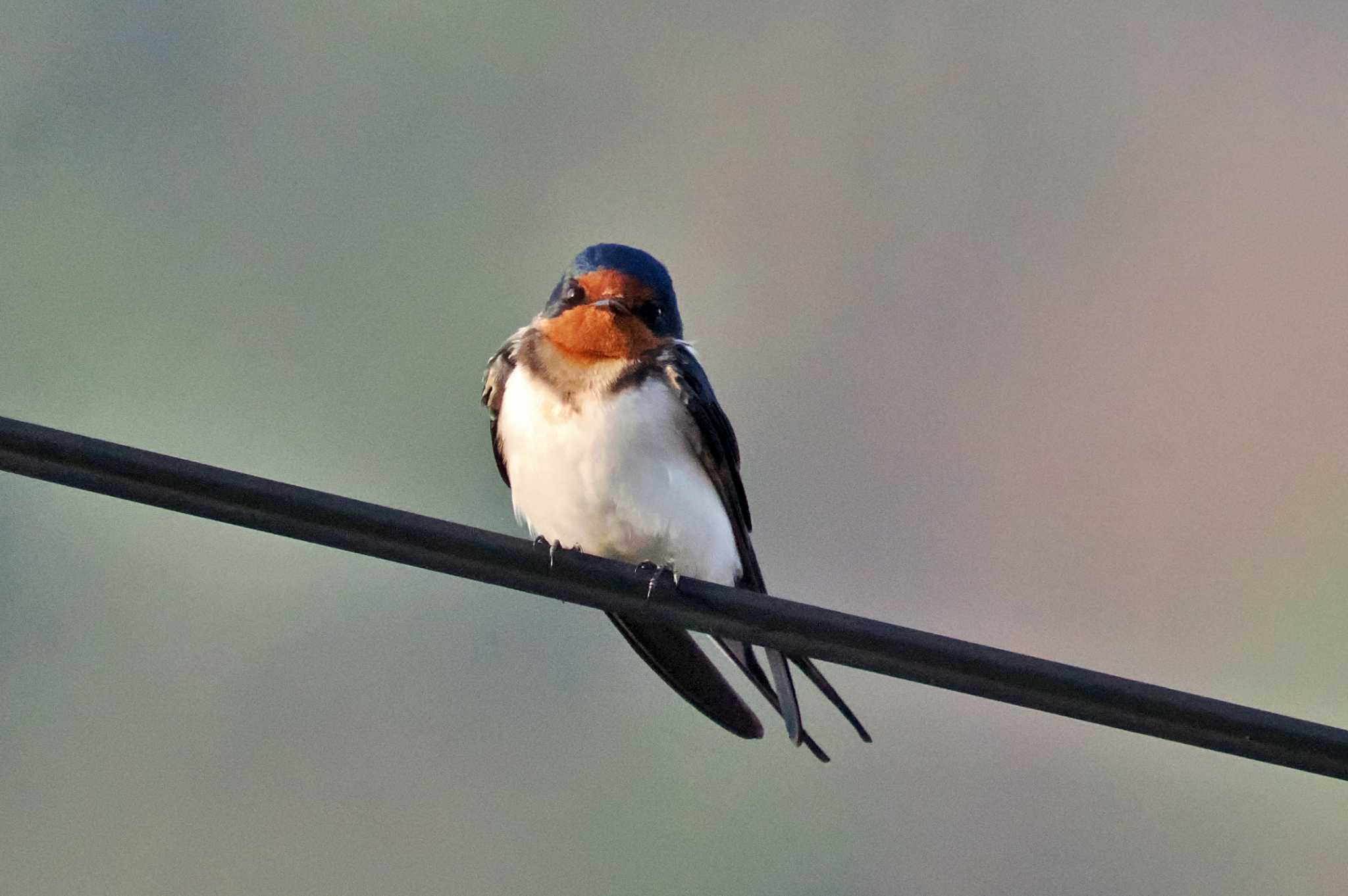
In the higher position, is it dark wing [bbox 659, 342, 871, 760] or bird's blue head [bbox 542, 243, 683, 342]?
bird's blue head [bbox 542, 243, 683, 342]

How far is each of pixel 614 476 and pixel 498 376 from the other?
1.34 ft

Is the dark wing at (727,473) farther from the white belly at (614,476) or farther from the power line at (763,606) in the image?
the power line at (763,606)

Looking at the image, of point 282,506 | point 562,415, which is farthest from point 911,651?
point 562,415

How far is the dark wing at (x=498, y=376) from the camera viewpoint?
3.41 meters

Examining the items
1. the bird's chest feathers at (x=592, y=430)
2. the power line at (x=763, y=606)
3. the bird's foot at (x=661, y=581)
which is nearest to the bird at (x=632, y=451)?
the bird's chest feathers at (x=592, y=430)

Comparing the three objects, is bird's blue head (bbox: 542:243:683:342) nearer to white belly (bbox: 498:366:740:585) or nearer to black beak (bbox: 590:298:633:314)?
black beak (bbox: 590:298:633:314)

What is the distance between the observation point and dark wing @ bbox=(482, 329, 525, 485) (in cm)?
341

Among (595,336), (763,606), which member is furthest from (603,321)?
(763,606)

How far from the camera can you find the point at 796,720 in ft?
9.70

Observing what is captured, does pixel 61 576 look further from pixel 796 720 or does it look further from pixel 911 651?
pixel 911 651

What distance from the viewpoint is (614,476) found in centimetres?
318

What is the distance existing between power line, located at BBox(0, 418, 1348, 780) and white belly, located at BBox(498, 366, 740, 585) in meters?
1.16

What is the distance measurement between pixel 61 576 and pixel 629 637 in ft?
22.3

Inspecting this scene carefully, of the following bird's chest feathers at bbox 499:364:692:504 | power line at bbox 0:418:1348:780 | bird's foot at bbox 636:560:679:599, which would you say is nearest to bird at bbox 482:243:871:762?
bird's chest feathers at bbox 499:364:692:504
